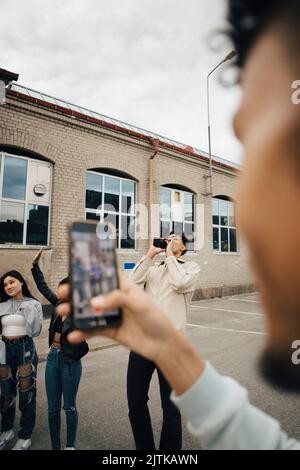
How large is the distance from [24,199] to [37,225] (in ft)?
2.46

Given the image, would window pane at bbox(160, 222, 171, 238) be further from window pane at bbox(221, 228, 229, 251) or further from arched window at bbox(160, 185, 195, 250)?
window pane at bbox(221, 228, 229, 251)

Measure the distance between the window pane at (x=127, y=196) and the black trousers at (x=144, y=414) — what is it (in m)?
8.00

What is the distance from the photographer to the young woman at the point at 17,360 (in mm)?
2854

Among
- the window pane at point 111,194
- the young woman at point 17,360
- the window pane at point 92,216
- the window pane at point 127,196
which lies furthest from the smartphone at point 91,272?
the window pane at point 127,196

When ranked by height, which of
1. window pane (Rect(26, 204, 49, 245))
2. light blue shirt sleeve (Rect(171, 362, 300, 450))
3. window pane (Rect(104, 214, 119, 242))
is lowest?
light blue shirt sleeve (Rect(171, 362, 300, 450))

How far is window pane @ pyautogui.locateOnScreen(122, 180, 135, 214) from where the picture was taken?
33.5 feet

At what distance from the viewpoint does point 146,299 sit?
840mm

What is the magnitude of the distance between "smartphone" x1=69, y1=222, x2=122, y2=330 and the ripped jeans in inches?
103

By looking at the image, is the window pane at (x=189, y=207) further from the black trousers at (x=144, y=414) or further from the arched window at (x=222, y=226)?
the black trousers at (x=144, y=414)

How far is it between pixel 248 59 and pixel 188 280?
2187 mm

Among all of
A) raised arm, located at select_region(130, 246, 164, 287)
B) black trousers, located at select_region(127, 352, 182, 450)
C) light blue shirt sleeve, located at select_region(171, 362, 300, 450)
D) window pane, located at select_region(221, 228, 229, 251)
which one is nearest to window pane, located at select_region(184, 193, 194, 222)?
window pane, located at select_region(221, 228, 229, 251)

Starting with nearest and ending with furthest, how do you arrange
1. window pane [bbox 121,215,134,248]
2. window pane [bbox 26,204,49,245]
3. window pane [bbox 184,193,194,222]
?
window pane [bbox 26,204,49,245], window pane [bbox 121,215,134,248], window pane [bbox 184,193,194,222]

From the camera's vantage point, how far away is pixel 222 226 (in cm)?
1356
